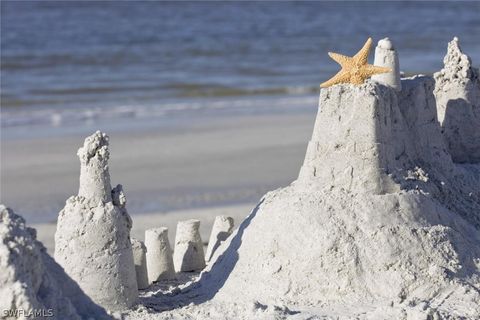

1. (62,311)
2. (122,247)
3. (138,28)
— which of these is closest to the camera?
(62,311)

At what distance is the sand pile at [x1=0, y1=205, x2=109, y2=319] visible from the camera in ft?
25.3

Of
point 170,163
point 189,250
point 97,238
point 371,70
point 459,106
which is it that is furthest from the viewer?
point 170,163

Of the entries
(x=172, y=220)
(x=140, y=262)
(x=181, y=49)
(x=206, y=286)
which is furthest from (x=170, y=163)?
(x=181, y=49)

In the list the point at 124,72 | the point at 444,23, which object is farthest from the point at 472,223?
the point at 444,23

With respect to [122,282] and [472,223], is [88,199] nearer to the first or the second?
[122,282]

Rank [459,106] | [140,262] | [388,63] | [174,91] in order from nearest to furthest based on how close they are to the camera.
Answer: [388,63], [140,262], [459,106], [174,91]

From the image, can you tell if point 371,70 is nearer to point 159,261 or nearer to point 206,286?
point 206,286

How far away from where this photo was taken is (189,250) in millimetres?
12094

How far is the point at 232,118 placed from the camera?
2527 cm

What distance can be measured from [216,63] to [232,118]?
12998mm

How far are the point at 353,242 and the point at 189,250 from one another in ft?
9.50

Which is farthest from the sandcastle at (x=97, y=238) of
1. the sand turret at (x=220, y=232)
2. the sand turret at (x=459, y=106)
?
the sand turret at (x=459, y=106)

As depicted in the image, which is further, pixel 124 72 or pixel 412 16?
pixel 412 16

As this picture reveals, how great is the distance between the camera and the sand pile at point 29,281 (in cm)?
771
